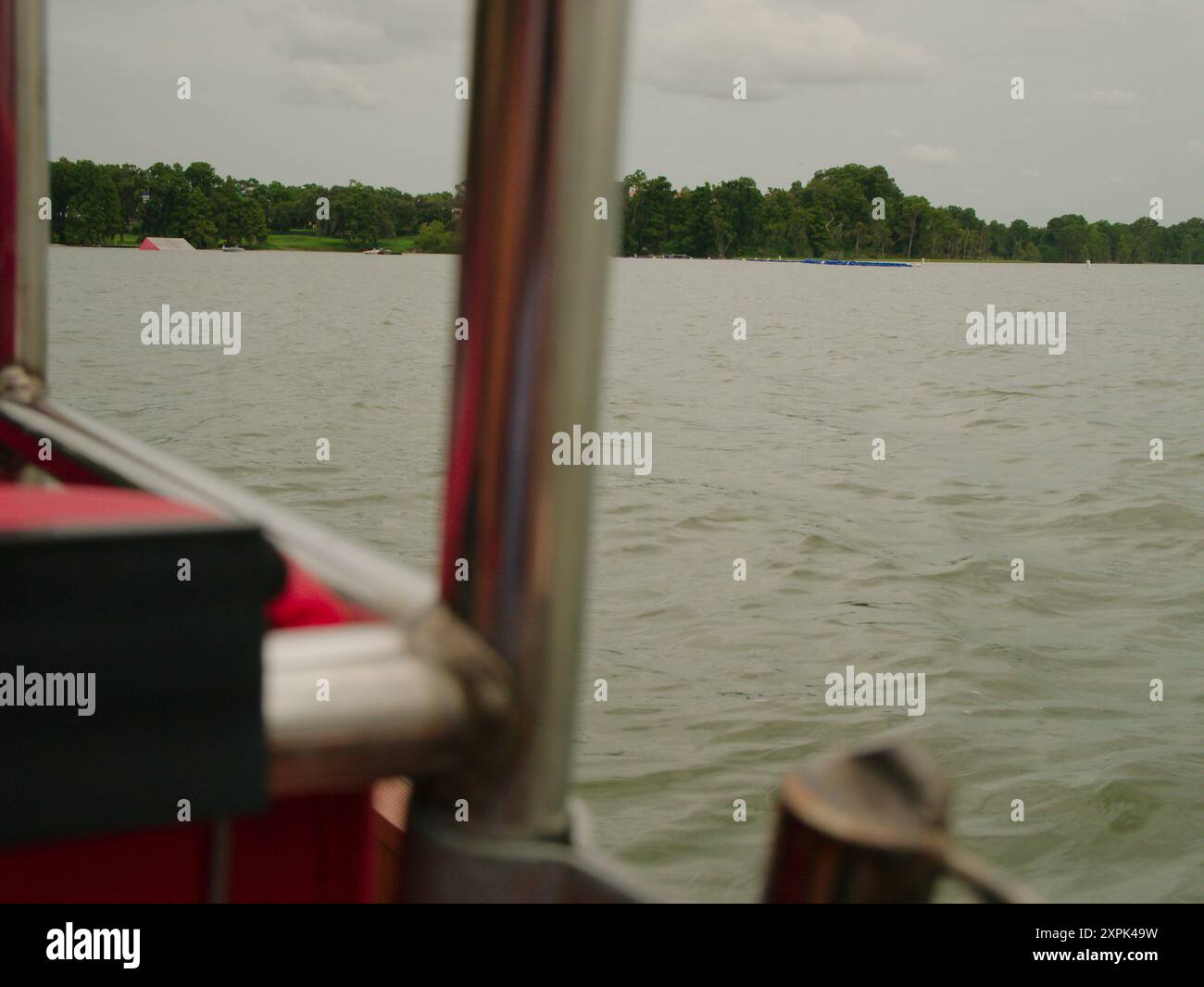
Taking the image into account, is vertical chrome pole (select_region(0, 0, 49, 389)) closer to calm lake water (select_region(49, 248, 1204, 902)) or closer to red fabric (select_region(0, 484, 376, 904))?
calm lake water (select_region(49, 248, 1204, 902))

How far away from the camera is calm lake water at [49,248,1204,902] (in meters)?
4.86

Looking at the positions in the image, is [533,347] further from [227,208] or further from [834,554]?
[834,554]

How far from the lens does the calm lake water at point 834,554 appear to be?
4859mm

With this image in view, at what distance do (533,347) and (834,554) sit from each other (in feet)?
27.4

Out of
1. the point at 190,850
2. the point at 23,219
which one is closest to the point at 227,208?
the point at 23,219

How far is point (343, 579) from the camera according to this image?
809mm

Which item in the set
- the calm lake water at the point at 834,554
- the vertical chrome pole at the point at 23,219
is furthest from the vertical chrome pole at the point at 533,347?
the vertical chrome pole at the point at 23,219

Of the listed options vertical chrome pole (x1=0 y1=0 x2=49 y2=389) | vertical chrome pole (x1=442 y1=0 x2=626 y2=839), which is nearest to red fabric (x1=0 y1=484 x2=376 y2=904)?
vertical chrome pole (x1=442 y1=0 x2=626 y2=839)

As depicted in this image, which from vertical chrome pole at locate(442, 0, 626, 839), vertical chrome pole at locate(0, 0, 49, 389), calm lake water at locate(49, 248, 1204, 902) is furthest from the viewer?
calm lake water at locate(49, 248, 1204, 902)

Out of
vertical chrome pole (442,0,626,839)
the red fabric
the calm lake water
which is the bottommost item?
the calm lake water

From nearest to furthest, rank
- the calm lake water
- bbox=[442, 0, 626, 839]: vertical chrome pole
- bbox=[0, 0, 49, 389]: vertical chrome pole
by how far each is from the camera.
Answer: bbox=[442, 0, 626, 839]: vertical chrome pole
bbox=[0, 0, 49, 389]: vertical chrome pole
the calm lake water

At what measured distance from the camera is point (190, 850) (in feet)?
2.06

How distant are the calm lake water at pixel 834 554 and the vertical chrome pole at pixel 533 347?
0.03 m

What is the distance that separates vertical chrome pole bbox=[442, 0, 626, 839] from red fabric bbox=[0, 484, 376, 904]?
4.1 inches
